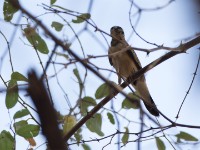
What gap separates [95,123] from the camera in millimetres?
2127

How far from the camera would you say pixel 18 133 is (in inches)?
78.4

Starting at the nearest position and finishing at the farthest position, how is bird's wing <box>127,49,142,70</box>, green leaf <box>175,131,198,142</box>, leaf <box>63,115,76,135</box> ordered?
green leaf <box>175,131,198,142</box>, leaf <box>63,115,76,135</box>, bird's wing <box>127,49,142,70</box>

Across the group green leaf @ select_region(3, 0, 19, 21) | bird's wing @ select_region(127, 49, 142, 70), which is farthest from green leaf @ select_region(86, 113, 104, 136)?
bird's wing @ select_region(127, 49, 142, 70)

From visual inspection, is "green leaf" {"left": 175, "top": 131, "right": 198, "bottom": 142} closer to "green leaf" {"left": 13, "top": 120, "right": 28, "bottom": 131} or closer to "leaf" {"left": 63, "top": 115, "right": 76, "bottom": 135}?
"leaf" {"left": 63, "top": 115, "right": 76, "bottom": 135}

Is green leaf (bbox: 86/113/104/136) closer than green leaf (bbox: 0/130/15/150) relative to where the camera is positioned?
No

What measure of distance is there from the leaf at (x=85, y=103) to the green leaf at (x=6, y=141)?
1.41 ft

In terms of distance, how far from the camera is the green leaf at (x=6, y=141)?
78.1 inches

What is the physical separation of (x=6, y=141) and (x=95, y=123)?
1.71 feet

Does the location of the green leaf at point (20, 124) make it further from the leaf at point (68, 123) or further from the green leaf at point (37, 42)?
the green leaf at point (37, 42)

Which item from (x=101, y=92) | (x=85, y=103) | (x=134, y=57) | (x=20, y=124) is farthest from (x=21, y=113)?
(x=134, y=57)

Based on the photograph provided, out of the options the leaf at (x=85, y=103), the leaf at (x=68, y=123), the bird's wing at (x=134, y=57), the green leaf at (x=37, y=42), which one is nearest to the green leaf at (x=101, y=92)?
the leaf at (x=85, y=103)

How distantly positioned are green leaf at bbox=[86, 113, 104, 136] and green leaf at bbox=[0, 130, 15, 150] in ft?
1.46

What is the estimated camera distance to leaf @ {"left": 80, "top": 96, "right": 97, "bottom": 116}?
208 cm

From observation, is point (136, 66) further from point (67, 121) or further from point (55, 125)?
point (55, 125)
